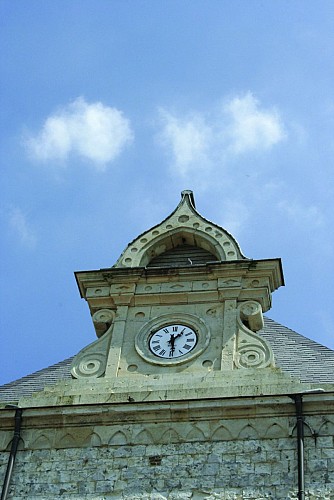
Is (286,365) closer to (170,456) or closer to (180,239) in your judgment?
(180,239)

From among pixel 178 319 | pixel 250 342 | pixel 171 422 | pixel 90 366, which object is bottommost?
pixel 171 422

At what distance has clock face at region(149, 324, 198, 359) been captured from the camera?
16.7 meters

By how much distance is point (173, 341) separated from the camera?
16.9 m

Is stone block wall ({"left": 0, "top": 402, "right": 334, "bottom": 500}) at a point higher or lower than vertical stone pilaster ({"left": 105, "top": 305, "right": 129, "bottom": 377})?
lower

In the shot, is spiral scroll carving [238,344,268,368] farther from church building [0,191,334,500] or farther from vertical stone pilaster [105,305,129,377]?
vertical stone pilaster [105,305,129,377]

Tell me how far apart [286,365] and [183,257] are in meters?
2.45

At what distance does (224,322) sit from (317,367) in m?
1.61

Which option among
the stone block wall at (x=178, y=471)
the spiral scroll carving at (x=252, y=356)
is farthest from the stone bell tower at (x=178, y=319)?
the stone block wall at (x=178, y=471)

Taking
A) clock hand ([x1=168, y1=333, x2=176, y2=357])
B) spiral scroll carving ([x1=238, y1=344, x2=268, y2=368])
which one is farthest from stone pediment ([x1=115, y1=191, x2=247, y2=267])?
spiral scroll carving ([x1=238, y1=344, x2=268, y2=368])

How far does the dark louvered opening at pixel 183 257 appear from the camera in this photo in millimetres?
18594

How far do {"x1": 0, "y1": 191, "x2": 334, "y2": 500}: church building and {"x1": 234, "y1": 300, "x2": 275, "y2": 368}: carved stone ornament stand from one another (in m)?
0.02

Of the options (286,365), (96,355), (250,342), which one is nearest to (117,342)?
(96,355)

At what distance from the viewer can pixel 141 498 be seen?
14727mm

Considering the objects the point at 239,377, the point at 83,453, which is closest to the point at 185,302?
the point at 239,377
